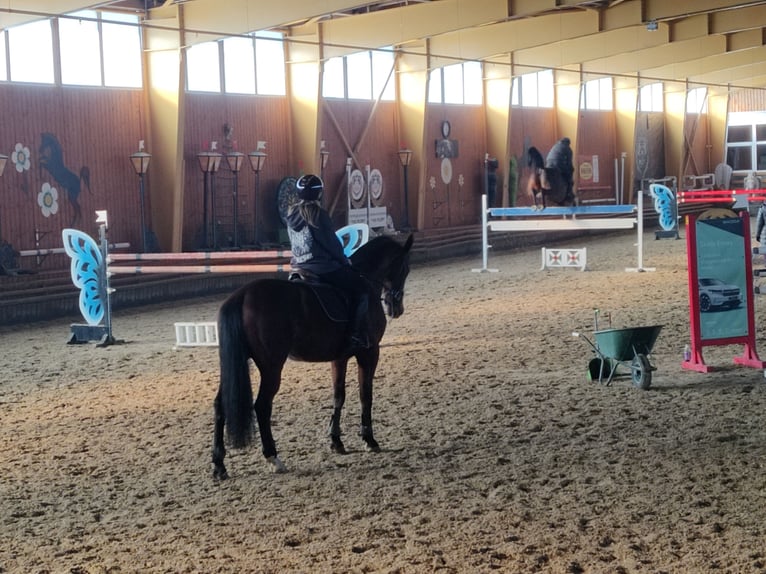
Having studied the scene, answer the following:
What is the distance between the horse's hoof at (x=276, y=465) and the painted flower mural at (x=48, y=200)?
391 inches

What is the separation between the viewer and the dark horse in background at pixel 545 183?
15367 millimetres

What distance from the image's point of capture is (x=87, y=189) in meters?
15.2

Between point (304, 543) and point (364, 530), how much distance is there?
30 cm

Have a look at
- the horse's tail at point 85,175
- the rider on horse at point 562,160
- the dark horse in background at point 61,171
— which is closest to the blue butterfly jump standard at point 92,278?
the dark horse in background at point 61,171

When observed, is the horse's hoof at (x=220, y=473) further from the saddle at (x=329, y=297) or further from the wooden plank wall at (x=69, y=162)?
the wooden plank wall at (x=69, y=162)

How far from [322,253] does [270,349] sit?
2.35ft

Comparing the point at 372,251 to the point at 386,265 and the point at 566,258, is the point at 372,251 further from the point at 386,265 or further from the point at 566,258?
the point at 566,258

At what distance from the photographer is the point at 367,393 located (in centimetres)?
618

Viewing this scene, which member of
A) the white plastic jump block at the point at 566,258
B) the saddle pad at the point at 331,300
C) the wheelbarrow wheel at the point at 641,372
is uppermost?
the saddle pad at the point at 331,300

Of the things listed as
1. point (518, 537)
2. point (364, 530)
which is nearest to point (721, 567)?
point (518, 537)

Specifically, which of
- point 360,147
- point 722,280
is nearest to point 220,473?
point 722,280

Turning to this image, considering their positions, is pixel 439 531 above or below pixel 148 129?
below

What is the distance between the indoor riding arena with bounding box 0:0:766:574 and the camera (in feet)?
15.4

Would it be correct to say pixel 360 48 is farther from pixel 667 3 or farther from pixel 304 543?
pixel 304 543
